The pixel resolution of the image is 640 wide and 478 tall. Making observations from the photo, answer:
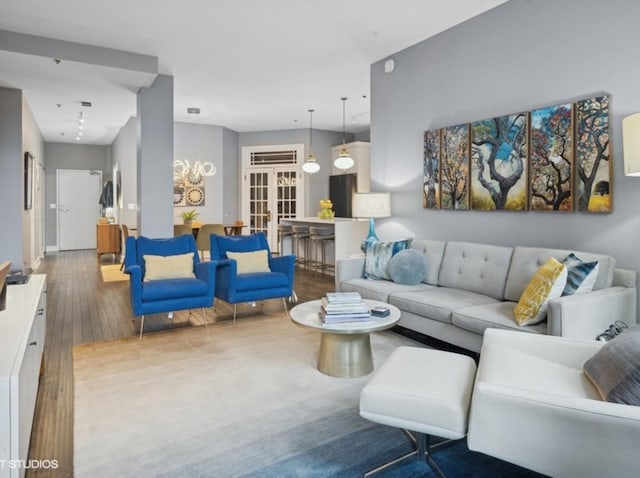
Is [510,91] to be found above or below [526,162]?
above

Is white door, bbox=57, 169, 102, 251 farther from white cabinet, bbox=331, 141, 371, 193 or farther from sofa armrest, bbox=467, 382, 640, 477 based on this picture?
sofa armrest, bbox=467, 382, 640, 477

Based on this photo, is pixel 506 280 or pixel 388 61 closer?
pixel 506 280

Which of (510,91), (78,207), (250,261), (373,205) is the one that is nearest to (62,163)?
(78,207)

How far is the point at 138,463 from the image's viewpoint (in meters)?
2.00

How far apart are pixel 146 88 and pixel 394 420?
5380 mm

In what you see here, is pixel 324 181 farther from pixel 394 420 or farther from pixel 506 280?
pixel 394 420

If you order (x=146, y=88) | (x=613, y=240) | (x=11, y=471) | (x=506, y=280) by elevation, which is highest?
(x=146, y=88)

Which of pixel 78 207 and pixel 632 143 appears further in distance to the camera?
pixel 78 207

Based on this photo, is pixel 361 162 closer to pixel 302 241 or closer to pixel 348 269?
pixel 302 241

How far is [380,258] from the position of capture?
4.28m

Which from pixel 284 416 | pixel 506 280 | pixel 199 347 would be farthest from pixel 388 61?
pixel 284 416

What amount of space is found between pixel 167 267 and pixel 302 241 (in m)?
4.11

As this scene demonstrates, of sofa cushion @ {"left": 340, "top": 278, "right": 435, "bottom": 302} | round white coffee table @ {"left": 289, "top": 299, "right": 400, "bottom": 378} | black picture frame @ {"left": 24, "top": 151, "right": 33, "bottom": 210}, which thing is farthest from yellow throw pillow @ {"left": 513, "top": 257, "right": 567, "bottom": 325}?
black picture frame @ {"left": 24, "top": 151, "right": 33, "bottom": 210}

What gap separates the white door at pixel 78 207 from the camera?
36.4 ft
